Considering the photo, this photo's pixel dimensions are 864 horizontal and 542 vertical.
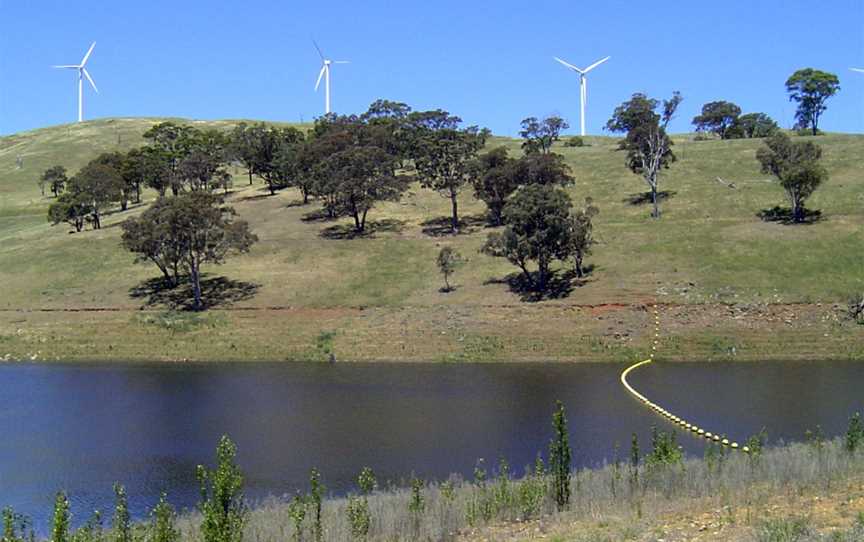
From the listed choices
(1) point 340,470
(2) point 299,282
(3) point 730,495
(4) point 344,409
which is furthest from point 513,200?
(3) point 730,495

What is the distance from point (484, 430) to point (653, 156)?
252 ft

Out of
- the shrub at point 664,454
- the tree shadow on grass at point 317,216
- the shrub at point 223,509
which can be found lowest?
the shrub at point 664,454

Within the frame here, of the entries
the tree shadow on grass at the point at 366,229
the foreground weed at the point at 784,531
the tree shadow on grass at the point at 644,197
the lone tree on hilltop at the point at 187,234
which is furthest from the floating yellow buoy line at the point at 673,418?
the tree shadow on grass at the point at 366,229

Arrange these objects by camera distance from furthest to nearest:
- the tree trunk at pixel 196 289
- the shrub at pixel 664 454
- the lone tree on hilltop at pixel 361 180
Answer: the lone tree on hilltop at pixel 361 180, the tree trunk at pixel 196 289, the shrub at pixel 664 454

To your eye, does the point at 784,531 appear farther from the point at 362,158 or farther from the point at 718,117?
the point at 718,117

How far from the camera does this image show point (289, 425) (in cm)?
4606

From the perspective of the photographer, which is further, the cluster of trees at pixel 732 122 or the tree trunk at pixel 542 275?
the cluster of trees at pixel 732 122

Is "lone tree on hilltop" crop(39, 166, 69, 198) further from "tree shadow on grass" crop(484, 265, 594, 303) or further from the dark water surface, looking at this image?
"tree shadow on grass" crop(484, 265, 594, 303)

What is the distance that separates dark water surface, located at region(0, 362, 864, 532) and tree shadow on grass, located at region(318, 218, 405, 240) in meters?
42.0

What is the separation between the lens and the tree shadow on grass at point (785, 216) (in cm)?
9594

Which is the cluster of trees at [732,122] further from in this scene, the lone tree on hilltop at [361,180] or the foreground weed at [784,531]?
the foreground weed at [784,531]

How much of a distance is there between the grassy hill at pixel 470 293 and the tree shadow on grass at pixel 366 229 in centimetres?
41

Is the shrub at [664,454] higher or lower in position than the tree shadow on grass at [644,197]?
lower

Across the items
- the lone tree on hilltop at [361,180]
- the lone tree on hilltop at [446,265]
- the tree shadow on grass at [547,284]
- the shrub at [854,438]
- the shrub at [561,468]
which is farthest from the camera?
the lone tree on hilltop at [361,180]
